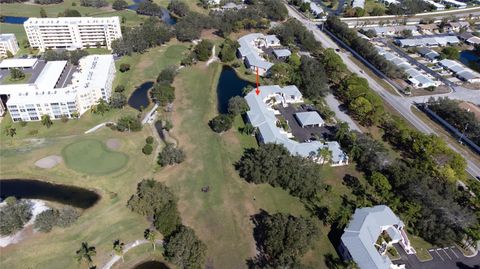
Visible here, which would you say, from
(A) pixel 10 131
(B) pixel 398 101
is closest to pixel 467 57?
(B) pixel 398 101

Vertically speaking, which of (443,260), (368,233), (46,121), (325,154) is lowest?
(46,121)

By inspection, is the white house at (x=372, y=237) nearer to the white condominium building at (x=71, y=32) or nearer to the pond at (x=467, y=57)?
the pond at (x=467, y=57)

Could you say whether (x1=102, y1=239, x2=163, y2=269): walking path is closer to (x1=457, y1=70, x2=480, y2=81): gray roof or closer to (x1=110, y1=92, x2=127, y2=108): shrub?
(x1=110, y1=92, x2=127, y2=108): shrub

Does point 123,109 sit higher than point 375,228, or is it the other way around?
point 375,228

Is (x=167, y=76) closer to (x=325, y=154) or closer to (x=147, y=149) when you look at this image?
(x=147, y=149)

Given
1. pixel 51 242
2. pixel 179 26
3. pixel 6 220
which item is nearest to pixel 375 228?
pixel 51 242

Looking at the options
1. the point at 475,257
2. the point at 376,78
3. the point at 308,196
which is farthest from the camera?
the point at 376,78

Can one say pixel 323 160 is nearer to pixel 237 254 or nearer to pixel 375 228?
pixel 375 228
